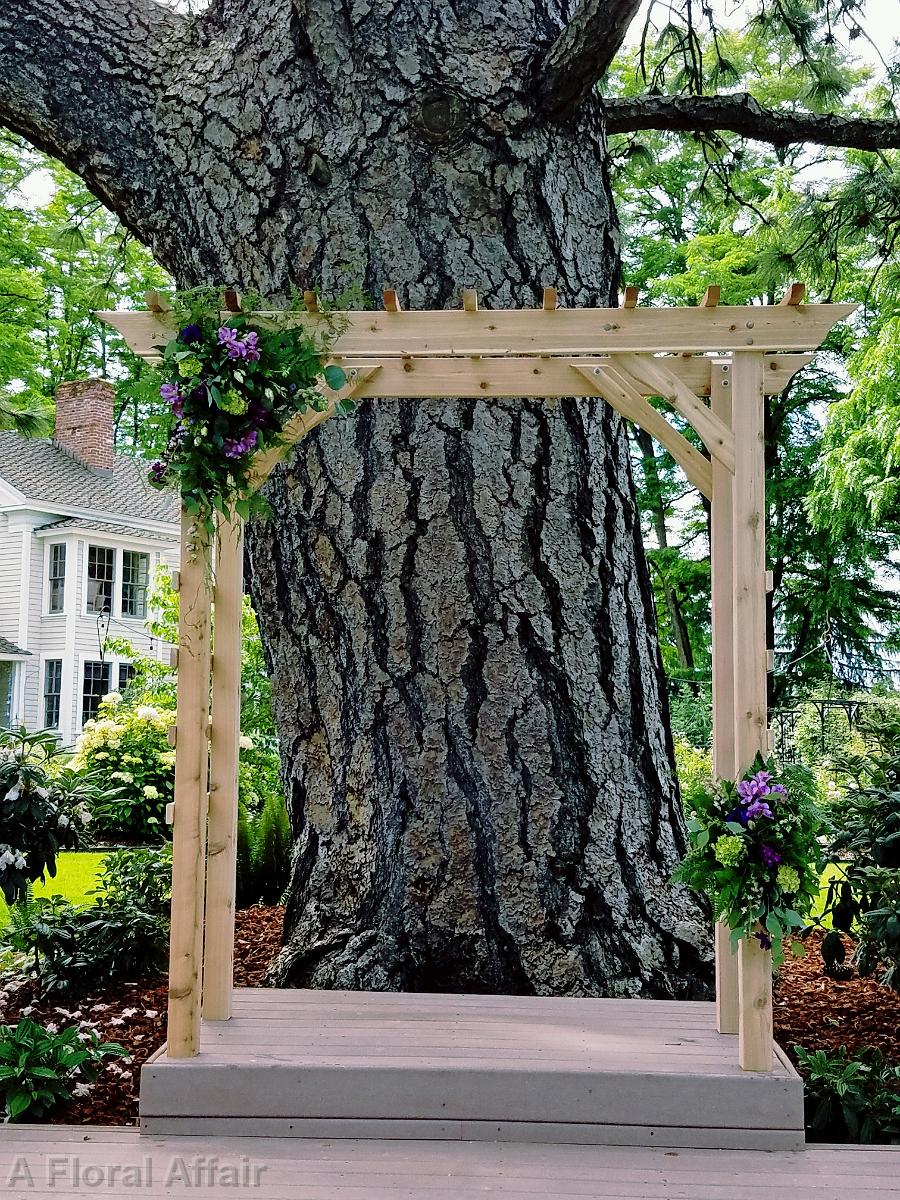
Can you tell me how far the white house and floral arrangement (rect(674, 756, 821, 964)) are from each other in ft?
40.3

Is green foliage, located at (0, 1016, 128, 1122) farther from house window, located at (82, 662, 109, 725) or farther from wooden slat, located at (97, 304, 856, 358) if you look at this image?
house window, located at (82, 662, 109, 725)

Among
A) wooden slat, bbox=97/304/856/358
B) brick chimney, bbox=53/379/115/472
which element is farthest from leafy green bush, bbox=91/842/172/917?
brick chimney, bbox=53/379/115/472

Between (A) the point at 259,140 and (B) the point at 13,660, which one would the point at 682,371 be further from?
(B) the point at 13,660

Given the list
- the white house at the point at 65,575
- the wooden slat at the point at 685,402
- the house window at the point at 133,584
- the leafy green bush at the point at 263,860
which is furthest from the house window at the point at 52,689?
the wooden slat at the point at 685,402

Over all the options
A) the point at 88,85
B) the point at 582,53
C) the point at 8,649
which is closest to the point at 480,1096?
the point at 582,53

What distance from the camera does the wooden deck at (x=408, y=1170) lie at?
2.24m

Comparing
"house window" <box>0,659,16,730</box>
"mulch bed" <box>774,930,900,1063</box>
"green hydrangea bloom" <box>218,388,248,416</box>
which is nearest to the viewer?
"green hydrangea bloom" <box>218,388,248,416</box>

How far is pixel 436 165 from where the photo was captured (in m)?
3.38

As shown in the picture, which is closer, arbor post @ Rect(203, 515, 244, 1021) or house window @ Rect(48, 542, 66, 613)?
arbor post @ Rect(203, 515, 244, 1021)

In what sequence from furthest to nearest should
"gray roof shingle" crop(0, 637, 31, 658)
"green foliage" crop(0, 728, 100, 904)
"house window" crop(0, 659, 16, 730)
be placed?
"house window" crop(0, 659, 16, 730) < "gray roof shingle" crop(0, 637, 31, 658) < "green foliage" crop(0, 728, 100, 904)

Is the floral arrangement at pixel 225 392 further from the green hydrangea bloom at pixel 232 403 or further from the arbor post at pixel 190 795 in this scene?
the arbor post at pixel 190 795

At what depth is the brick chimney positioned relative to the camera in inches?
583

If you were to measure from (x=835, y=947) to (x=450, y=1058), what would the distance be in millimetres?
1571

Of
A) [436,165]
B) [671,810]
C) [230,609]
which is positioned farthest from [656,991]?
[436,165]
